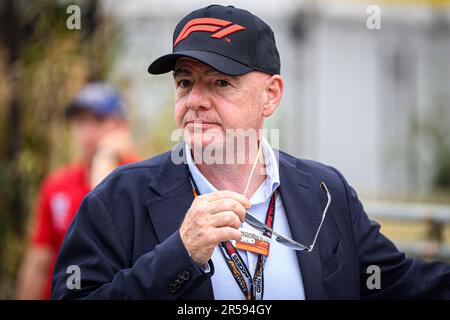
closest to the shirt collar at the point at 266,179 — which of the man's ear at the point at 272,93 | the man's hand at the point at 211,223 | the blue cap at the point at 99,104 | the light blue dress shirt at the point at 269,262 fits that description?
the light blue dress shirt at the point at 269,262

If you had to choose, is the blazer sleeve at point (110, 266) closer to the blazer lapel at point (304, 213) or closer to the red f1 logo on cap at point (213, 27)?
the blazer lapel at point (304, 213)

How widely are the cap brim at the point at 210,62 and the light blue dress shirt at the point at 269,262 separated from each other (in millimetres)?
314

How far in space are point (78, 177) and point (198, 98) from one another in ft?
8.57

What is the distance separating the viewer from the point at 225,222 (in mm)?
2051

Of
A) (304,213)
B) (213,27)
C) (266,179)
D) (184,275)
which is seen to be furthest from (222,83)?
(184,275)

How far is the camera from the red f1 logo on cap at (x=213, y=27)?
2316mm

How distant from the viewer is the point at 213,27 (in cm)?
232

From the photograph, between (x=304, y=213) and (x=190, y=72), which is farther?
(x=304, y=213)

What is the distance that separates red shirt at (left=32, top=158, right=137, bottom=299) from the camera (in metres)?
4.59

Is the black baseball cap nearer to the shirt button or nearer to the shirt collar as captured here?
the shirt collar

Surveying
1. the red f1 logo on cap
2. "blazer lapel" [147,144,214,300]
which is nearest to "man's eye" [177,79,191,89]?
the red f1 logo on cap

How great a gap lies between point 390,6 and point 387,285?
33.9 ft

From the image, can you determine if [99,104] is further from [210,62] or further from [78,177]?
[210,62]

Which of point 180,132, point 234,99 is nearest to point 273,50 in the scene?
point 234,99
